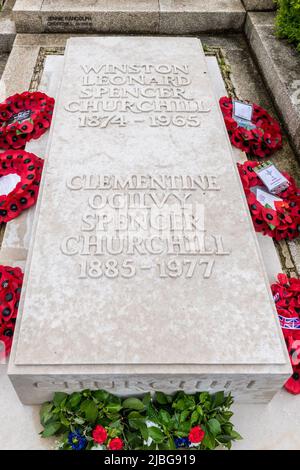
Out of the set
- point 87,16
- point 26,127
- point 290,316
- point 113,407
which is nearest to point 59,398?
point 113,407

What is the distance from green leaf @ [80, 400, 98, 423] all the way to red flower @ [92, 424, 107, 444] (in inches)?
2.7

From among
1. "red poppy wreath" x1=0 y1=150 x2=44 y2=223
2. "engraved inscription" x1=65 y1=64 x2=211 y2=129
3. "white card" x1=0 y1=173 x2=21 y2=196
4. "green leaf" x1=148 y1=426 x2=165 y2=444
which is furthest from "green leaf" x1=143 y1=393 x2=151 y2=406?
"engraved inscription" x1=65 y1=64 x2=211 y2=129

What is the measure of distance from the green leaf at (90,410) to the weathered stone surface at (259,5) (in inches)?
196

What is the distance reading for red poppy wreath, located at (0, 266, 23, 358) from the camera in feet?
8.09

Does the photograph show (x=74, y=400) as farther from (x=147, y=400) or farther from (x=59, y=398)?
(x=147, y=400)

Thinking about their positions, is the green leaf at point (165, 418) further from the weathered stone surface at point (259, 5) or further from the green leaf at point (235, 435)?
the weathered stone surface at point (259, 5)

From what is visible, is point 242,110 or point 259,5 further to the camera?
point 259,5

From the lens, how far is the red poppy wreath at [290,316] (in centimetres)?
251

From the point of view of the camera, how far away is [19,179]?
130 inches

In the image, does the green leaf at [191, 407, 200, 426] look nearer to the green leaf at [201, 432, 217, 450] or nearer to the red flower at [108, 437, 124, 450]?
the green leaf at [201, 432, 217, 450]

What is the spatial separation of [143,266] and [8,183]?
5.11 ft

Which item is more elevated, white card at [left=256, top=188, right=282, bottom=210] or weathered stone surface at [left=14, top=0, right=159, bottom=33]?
weathered stone surface at [left=14, top=0, right=159, bottom=33]
